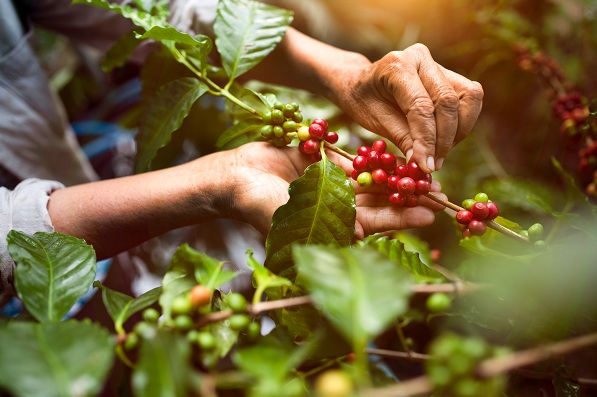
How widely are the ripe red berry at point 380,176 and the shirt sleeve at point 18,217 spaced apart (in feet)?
2.02

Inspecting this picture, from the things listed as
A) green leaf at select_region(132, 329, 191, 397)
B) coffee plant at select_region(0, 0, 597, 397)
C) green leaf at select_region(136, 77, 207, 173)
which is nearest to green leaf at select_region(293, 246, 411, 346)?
coffee plant at select_region(0, 0, 597, 397)

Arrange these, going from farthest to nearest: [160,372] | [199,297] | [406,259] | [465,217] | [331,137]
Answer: [331,137]
[465,217]
[406,259]
[199,297]
[160,372]

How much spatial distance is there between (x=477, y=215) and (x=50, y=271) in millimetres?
614

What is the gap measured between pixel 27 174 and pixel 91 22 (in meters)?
0.50

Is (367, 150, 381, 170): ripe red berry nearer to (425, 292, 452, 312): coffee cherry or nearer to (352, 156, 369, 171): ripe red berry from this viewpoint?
(352, 156, 369, 171): ripe red berry

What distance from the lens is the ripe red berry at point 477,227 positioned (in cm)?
66

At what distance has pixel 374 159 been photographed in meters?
0.75

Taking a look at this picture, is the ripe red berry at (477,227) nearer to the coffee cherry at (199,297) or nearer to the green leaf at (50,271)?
the coffee cherry at (199,297)

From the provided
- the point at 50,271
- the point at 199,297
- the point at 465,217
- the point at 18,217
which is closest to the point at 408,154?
the point at 465,217

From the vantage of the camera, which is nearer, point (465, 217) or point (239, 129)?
point (465, 217)

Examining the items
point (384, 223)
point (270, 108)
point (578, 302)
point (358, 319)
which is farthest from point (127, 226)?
point (578, 302)

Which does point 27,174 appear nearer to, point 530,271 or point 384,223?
point 384,223

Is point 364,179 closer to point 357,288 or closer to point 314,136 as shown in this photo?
point 314,136

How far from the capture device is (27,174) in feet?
4.10
